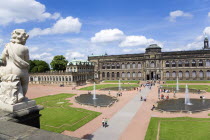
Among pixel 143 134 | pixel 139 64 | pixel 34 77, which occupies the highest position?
pixel 139 64

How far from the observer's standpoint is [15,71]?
588 centimetres

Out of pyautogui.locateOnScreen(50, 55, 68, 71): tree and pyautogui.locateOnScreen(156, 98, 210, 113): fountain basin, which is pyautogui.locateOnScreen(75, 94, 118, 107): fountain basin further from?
pyautogui.locateOnScreen(50, 55, 68, 71): tree

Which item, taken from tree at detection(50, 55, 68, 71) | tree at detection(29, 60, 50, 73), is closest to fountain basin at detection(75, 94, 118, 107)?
tree at detection(50, 55, 68, 71)

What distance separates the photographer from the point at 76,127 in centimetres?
1944

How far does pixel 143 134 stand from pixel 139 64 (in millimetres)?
70032

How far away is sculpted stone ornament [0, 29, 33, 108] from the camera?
579 centimetres

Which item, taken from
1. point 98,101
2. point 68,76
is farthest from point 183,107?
point 68,76

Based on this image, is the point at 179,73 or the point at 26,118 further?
the point at 179,73

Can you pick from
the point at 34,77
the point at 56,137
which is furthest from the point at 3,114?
the point at 34,77

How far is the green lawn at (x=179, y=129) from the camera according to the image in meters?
15.9

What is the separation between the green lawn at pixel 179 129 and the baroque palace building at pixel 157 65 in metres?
61.4

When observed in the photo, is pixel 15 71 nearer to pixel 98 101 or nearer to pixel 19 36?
pixel 19 36

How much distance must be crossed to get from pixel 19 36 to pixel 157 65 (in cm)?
8022

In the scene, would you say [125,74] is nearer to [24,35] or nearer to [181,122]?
[181,122]
